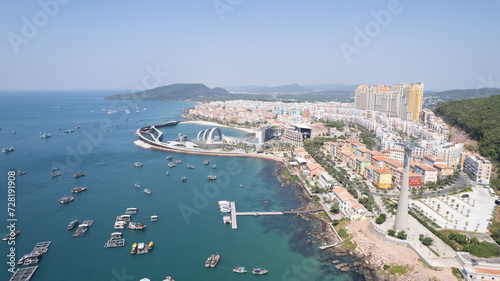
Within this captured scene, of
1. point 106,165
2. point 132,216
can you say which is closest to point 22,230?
point 132,216

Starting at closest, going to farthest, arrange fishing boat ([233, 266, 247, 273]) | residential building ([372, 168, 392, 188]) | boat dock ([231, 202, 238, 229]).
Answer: fishing boat ([233, 266, 247, 273]) < boat dock ([231, 202, 238, 229]) < residential building ([372, 168, 392, 188])

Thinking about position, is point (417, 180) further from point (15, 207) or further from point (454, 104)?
point (454, 104)

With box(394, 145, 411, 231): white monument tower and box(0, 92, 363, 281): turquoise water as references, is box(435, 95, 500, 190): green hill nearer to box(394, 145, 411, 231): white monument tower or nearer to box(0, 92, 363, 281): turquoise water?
box(394, 145, 411, 231): white monument tower

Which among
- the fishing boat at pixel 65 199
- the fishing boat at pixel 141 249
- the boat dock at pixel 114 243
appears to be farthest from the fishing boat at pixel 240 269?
the fishing boat at pixel 65 199

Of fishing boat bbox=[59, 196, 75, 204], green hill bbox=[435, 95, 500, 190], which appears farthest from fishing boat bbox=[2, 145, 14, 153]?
green hill bbox=[435, 95, 500, 190]

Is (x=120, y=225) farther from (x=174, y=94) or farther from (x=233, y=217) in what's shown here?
(x=174, y=94)

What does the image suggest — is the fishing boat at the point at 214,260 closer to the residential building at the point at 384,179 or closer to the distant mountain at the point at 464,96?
the residential building at the point at 384,179
